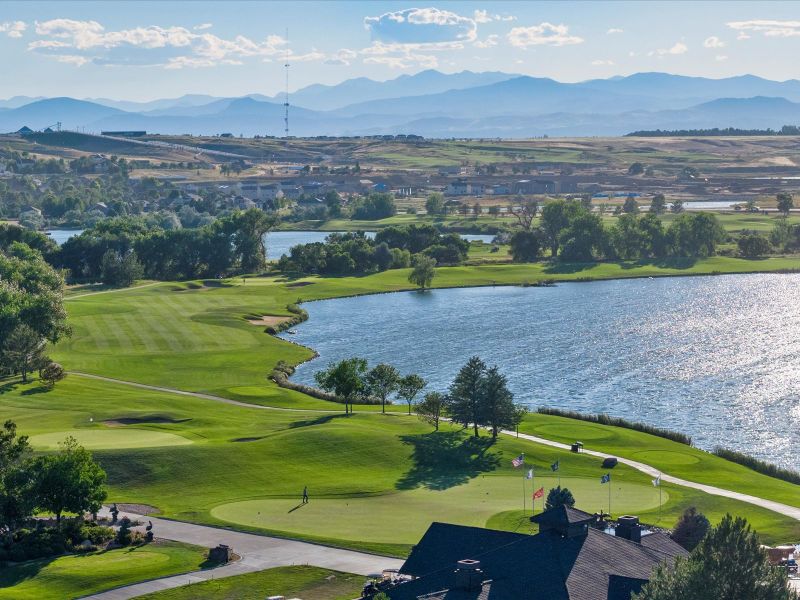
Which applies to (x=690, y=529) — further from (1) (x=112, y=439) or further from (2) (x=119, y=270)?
(2) (x=119, y=270)

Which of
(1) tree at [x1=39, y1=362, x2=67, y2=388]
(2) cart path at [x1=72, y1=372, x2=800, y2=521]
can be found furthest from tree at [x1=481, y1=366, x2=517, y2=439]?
(1) tree at [x1=39, y1=362, x2=67, y2=388]

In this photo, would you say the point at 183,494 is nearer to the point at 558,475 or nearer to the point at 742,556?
the point at 558,475

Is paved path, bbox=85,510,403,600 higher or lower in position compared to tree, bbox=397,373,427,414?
lower

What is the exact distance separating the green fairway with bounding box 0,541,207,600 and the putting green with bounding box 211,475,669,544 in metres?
6.29

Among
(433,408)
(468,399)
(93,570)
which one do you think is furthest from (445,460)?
(93,570)

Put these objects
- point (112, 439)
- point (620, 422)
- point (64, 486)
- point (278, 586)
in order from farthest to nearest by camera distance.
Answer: point (620, 422), point (112, 439), point (64, 486), point (278, 586)

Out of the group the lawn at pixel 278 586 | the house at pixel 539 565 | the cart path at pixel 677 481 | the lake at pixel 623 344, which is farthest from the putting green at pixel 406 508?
the lake at pixel 623 344

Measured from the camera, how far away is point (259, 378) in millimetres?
120125

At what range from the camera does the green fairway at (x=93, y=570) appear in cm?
5581

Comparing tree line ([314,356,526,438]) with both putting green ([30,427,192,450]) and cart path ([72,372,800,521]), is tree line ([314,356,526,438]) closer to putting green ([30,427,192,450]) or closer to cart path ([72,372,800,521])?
cart path ([72,372,800,521])

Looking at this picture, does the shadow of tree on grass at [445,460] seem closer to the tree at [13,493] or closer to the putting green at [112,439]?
the putting green at [112,439]

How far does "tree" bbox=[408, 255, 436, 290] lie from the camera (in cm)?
18550

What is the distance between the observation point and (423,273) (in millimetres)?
185875

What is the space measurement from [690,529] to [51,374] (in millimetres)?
69159
